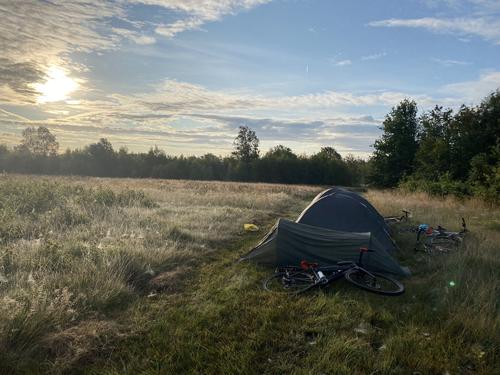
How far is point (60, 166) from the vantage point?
67750 mm

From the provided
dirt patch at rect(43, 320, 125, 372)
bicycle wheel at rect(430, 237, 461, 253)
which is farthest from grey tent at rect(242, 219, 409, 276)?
dirt patch at rect(43, 320, 125, 372)

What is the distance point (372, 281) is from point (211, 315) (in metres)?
3.33

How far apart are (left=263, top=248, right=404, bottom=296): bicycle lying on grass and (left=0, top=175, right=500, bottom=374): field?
0.64 feet

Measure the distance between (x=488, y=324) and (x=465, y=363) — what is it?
970 mm

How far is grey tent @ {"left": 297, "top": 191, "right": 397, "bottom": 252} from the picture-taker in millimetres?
10297

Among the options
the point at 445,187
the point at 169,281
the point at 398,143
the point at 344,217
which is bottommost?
the point at 169,281

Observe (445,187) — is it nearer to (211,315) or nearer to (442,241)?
(442,241)

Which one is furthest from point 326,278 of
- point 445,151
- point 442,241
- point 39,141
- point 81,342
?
point 39,141

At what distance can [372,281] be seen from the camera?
6.88 m

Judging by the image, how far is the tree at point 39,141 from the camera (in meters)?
81.1

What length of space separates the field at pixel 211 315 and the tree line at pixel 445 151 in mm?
16291

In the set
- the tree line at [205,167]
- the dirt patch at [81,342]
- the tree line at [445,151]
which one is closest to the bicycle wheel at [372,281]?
the dirt patch at [81,342]

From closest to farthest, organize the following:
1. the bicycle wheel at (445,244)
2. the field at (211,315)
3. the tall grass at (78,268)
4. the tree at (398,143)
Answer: the field at (211,315) < the tall grass at (78,268) < the bicycle wheel at (445,244) < the tree at (398,143)

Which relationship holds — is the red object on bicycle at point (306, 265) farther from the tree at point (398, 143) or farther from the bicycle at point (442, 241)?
the tree at point (398, 143)
